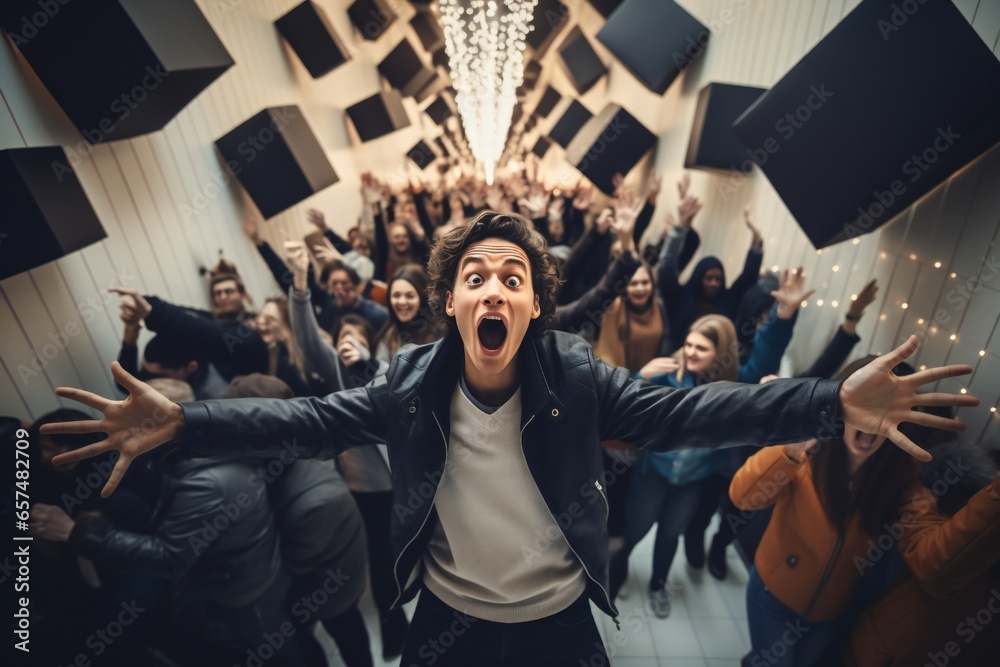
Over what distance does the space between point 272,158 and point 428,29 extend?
495cm

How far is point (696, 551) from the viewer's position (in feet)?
7.94

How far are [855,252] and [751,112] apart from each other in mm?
881

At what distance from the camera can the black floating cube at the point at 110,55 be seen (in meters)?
1.80

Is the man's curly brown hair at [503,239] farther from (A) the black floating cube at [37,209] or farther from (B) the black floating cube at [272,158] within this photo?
(B) the black floating cube at [272,158]

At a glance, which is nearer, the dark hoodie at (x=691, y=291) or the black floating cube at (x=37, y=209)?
the black floating cube at (x=37, y=209)

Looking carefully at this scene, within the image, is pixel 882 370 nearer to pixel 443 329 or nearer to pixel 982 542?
pixel 982 542

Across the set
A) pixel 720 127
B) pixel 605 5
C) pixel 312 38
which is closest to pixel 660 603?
pixel 720 127

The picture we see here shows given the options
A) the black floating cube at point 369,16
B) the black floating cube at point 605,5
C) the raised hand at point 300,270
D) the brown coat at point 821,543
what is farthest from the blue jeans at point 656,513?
the black floating cube at point 369,16

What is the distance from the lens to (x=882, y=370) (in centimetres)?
87

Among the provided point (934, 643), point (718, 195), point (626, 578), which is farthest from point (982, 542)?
point (718, 195)

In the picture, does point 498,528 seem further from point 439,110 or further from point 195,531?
point 439,110

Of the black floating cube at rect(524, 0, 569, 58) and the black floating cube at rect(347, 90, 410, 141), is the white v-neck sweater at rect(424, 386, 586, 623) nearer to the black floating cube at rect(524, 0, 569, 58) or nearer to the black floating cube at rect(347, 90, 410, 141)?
the black floating cube at rect(347, 90, 410, 141)
